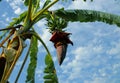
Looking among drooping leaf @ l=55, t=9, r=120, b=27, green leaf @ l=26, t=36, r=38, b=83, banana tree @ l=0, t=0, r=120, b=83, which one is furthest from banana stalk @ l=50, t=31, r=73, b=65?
green leaf @ l=26, t=36, r=38, b=83

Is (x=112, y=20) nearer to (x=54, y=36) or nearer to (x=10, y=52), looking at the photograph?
(x=54, y=36)

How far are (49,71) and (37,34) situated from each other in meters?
0.63

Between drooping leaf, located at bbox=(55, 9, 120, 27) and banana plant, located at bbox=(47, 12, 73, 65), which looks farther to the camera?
drooping leaf, located at bbox=(55, 9, 120, 27)

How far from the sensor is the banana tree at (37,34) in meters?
4.61

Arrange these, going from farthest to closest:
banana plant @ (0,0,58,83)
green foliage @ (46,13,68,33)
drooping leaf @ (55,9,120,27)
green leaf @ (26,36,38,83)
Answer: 1. green leaf @ (26,36,38,83)
2. drooping leaf @ (55,9,120,27)
3. green foliage @ (46,13,68,33)
4. banana plant @ (0,0,58,83)

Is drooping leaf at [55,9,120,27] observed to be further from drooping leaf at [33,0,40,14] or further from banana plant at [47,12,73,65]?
drooping leaf at [33,0,40,14]

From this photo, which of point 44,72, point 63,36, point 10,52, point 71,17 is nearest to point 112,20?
point 71,17

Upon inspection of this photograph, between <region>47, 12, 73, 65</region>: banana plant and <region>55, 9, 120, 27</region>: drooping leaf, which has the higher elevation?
<region>55, 9, 120, 27</region>: drooping leaf

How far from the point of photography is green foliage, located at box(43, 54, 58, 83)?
538 cm

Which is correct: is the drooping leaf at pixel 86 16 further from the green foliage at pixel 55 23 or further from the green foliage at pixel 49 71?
the green foliage at pixel 49 71

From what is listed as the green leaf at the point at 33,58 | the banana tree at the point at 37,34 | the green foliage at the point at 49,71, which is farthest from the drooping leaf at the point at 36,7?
the green foliage at the point at 49,71

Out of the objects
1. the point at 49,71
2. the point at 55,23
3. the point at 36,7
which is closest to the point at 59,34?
the point at 55,23

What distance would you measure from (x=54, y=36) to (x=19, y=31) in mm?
495

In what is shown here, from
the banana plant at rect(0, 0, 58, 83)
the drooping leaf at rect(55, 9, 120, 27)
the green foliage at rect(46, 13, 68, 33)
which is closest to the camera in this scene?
the banana plant at rect(0, 0, 58, 83)
